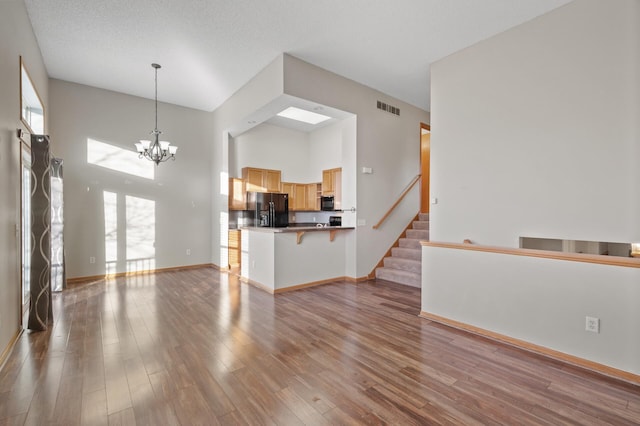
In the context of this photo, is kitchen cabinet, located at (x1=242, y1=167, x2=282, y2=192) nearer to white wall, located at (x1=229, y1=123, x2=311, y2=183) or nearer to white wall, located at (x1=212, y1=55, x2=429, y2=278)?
white wall, located at (x1=229, y1=123, x2=311, y2=183)

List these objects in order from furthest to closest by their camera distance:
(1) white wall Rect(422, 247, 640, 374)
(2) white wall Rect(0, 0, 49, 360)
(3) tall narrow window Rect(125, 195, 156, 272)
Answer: (3) tall narrow window Rect(125, 195, 156, 272), (2) white wall Rect(0, 0, 49, 360), (1) white wall Rect(422, 247, 640, 374)

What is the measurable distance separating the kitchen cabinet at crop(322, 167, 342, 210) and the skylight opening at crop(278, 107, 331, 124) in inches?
50.1

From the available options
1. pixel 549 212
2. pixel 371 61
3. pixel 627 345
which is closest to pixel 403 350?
pixel 627 345

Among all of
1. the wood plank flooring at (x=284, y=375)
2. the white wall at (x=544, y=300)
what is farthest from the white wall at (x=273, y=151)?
the white wall at (x=544, y=300)

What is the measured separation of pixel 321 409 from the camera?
1.97m

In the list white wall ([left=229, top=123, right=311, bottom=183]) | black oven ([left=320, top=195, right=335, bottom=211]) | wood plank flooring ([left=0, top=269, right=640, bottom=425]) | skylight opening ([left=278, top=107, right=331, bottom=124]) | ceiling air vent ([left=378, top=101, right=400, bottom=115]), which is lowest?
wood plank flooring ([left=0, top=269, right=640, bottom=425])

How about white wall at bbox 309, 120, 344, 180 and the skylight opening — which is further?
white wall at bbox 309, 120, 344, 180

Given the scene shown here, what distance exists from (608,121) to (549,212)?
3.33 ft

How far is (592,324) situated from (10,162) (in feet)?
18.7

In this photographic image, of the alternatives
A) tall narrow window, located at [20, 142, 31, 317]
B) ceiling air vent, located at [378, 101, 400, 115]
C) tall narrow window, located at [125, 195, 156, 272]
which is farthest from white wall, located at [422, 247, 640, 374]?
tall narrow window, located at [125, 195, 156, 272]

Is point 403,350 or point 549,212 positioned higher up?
point 549,212

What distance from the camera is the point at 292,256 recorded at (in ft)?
16.4

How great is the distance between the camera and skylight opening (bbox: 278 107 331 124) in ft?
22.5

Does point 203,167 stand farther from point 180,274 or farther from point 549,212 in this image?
point 549,212
